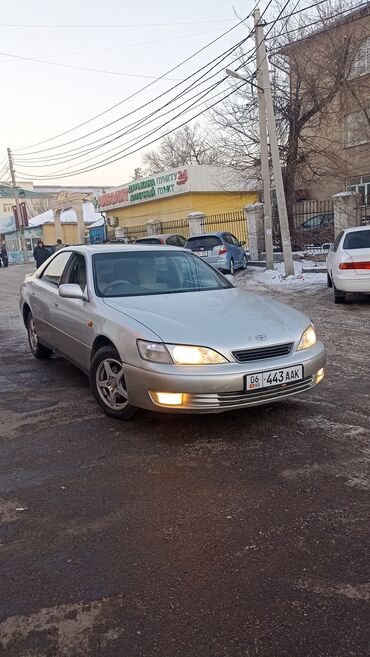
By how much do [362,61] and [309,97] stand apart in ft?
10.4

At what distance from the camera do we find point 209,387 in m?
3.53

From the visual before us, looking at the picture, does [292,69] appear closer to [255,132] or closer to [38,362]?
[255,132]

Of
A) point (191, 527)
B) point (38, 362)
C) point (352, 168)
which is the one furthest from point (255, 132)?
point (191, 527)

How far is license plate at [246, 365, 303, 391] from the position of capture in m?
3.60

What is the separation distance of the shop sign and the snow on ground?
13.5 metres

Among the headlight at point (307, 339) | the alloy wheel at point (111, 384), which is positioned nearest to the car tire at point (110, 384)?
the alloy wheel at point (111, 384)

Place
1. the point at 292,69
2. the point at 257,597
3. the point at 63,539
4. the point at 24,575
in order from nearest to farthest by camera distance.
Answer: the point at 257,597 → the point at 24,575 → the point at 63,539 → the point at 292,69

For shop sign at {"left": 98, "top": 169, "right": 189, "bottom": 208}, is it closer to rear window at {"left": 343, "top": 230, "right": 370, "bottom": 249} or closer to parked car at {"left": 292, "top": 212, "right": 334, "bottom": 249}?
parked car at {"left": 292, "top": 212, "right": 334, "bottom": 249}

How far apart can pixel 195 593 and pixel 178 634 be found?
246 mm

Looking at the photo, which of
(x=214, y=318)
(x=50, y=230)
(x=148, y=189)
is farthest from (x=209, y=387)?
(x=50, y=230)

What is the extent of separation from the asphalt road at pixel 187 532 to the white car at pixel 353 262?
5.03 meters

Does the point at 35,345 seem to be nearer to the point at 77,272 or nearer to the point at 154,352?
the point at 77,272

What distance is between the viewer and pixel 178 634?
6.53 ft

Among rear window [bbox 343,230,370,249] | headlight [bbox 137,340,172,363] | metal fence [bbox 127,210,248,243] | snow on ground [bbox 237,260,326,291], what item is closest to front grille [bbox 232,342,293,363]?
headlight [bbox 137,340,172,363]
